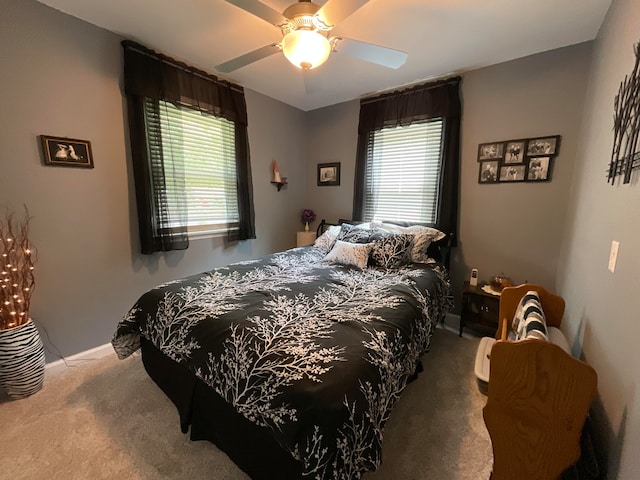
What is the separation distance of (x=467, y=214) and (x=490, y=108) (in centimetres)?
101

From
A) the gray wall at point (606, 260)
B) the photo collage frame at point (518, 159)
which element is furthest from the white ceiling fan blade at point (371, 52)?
the photo collage frame at point (518, 159)

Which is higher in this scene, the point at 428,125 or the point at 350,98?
the point at 350,98

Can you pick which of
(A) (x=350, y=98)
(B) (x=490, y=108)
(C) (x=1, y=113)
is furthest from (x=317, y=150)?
(C) (x=1, y=113)

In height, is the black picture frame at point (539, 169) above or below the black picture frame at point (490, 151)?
below

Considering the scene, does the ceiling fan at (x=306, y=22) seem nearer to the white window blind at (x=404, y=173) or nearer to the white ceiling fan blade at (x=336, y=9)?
the white ceiling fan blade at (x=336, y=9)

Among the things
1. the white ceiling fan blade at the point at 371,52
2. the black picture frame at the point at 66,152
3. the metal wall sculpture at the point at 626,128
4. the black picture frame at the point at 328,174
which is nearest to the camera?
the metal wall sculpture at the point at 626,128

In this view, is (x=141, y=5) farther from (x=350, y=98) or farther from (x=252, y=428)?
(x=252, y=428)

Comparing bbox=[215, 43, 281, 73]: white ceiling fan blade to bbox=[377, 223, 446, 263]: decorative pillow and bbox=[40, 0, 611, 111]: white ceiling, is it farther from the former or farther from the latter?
bbox=[377, 223, 446, 263]: decorative pillow

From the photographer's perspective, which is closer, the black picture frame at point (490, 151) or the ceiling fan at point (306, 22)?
the ceiling fan at point (306, 22)

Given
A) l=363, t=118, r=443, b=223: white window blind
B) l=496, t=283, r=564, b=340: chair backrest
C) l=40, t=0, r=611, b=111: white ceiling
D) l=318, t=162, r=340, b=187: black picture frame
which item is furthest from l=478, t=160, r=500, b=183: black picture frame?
l=318, t=162, r=340, b=187: black picture frame

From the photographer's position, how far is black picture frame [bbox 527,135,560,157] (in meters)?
2.25

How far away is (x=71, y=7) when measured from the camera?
6.03 feet

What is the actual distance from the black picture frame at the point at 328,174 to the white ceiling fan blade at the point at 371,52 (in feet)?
5.85

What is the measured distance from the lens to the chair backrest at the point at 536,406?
88cm
